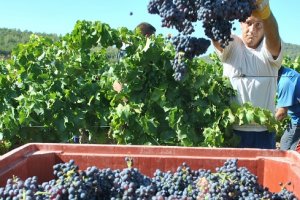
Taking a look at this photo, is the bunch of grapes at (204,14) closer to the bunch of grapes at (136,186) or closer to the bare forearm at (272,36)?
the bunch of grapes at (136,186)

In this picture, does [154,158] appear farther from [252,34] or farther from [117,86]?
[117,86]

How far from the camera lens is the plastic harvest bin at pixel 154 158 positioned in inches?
76.7

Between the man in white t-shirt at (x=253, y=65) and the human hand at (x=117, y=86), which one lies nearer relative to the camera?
the man in white t-shirt at (x=253, y=65)

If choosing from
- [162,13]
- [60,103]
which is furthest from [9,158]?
[60,103]

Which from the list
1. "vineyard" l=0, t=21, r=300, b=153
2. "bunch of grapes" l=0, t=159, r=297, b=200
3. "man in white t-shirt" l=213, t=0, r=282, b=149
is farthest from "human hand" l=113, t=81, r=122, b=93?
"bunch of grapes" l=0, t=159, r=297, b=200

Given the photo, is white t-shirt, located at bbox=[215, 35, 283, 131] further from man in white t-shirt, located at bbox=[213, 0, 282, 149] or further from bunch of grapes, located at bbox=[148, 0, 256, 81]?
bunch of grapes, located at bbox=[148, 0, 256, 81]

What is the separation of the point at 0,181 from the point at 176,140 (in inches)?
88.4

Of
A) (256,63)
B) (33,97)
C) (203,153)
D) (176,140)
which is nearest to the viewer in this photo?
(203,153)

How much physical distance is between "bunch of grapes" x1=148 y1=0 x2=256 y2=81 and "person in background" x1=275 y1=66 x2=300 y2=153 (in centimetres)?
309

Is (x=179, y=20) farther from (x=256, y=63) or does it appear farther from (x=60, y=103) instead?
(x=60, y=103)

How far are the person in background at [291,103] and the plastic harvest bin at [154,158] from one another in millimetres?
3075

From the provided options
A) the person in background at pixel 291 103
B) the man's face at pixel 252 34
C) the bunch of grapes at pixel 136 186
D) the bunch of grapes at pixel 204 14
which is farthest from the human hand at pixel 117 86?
the bunch of grapes at pixel 136 186

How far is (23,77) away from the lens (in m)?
4.41

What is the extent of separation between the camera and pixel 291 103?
4965mm
